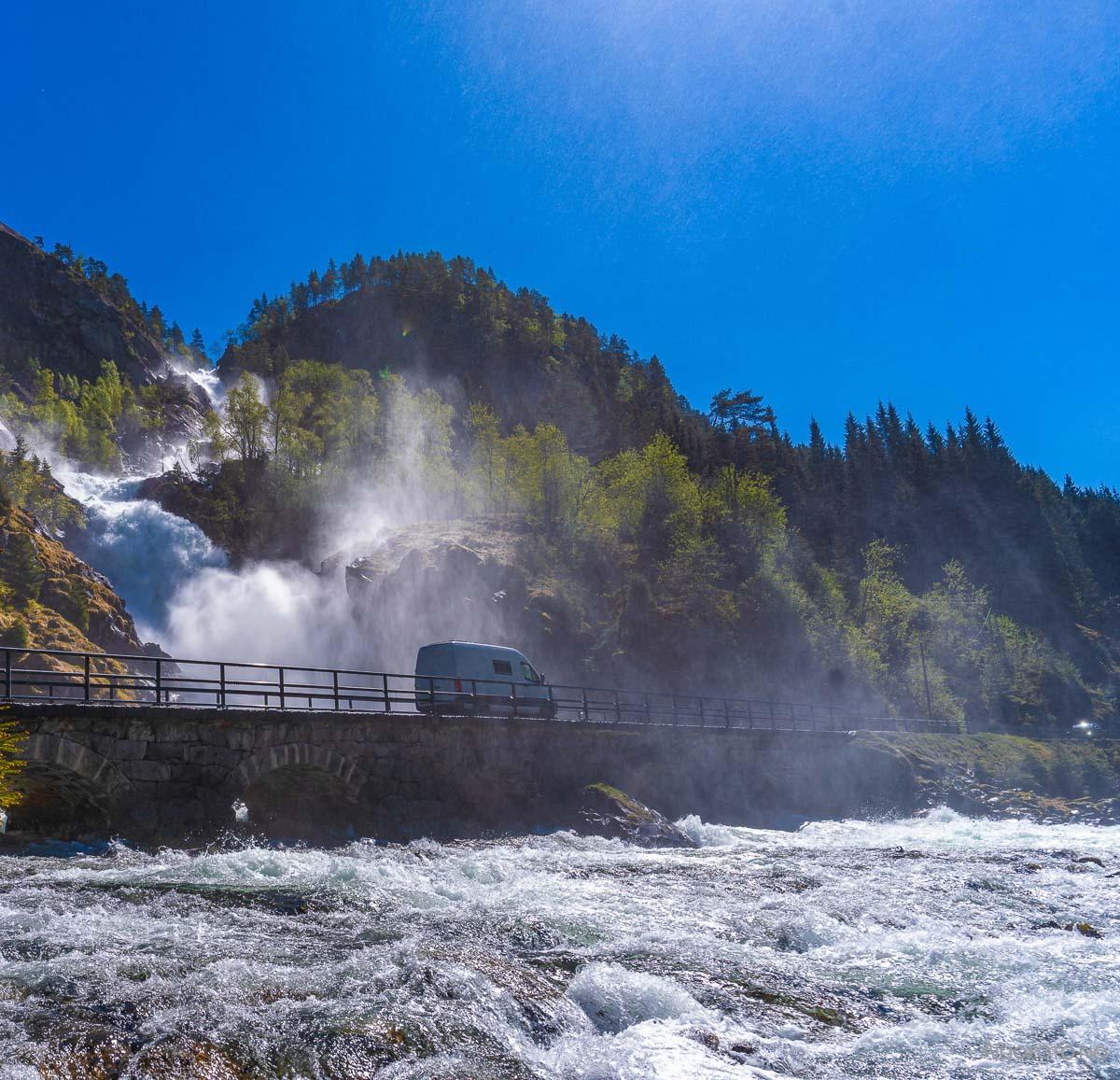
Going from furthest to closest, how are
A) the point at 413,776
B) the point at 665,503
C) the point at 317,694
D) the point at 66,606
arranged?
the point at 665,503 < the point at 66,606 < the point at 317,694 < the point at 413,776

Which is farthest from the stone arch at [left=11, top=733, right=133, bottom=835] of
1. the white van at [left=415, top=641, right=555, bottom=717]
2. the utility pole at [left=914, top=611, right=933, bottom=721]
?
the utility pole at [left=914, top=611, right=933, bottom=721]

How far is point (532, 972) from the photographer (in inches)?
349

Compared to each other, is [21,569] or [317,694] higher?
[21,569]

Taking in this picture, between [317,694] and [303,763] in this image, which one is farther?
[317,694]

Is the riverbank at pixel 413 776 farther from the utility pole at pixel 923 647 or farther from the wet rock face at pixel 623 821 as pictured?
the utility pole at pixel 923 647

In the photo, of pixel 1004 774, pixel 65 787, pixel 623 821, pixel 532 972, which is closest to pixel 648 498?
pixel 1004 774

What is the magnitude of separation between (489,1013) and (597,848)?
15973 millimetres

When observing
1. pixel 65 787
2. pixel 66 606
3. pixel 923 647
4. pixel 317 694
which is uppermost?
pixel 66 606

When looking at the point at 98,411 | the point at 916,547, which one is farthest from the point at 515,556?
the point at 916,547

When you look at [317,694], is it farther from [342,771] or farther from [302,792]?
[342,771]

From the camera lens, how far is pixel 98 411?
101750 millimetres

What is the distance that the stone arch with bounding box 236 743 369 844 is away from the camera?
20.8 meters

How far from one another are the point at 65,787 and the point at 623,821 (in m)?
14.8

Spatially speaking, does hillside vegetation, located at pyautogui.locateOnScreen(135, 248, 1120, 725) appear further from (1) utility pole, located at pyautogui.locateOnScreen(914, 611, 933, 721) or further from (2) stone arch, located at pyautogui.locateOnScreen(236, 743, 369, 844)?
(2) stone arch, located at pyautogui.locateOnScreen(236, 743, 369, 844)
